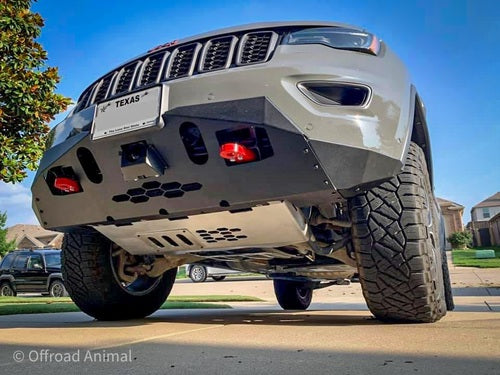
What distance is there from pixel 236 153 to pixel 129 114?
2.04ft

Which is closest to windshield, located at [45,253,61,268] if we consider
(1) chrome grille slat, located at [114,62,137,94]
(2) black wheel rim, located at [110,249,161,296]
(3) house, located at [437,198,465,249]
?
(2) black wheel rim, located at [110,249,161,296]

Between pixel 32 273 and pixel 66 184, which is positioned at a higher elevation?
pixel 66 184

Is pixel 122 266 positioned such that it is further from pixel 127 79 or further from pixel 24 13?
pixel 24 13

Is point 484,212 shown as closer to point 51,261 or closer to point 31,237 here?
point 31,237

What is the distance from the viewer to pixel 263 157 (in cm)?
205

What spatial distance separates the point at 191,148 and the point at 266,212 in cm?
49

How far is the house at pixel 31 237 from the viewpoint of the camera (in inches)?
2025

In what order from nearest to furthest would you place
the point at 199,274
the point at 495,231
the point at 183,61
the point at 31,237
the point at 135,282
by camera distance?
the point at 183,61 < the point at 135,282 < the point at 199,274 < the point at 495,231 < the point at 31,237

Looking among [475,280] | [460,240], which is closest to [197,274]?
[475,280]

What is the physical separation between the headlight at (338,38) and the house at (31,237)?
5198 centimetres

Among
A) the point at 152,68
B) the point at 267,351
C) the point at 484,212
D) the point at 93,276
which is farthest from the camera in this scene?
the point at 484,212

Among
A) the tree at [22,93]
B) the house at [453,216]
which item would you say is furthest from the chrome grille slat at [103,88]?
the house at [453,216]

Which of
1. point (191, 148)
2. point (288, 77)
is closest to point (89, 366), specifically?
point (191, 148)

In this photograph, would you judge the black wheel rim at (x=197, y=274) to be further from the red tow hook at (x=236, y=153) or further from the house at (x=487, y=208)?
the house at (x=487, y=208)
